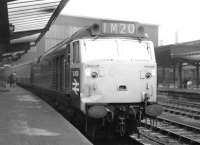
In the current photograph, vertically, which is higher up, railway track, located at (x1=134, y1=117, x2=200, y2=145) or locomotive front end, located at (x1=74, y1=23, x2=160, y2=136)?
locomotive front end, located at (x1=74, y1=23, x2=160, y2=136)

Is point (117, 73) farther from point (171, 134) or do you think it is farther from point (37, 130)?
point (171, 134)

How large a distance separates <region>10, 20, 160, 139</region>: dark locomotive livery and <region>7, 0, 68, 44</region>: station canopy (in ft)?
10.3

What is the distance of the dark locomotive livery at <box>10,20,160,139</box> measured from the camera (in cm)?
855

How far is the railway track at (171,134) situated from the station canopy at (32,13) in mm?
4938

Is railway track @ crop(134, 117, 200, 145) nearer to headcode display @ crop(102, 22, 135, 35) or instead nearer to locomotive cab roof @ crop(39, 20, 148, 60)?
locomotive cab roof @ crop(39, 20, 148, 60)

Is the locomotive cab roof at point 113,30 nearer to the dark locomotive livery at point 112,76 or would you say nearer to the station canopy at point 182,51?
the dark locomotive livery at point 112,76

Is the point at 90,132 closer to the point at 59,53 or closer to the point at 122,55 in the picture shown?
the point at 122,55

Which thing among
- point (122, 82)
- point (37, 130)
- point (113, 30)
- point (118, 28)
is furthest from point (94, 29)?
point (37, 130)

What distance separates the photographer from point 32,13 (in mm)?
14180

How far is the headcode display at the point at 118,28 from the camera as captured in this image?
915cm

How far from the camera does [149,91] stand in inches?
354

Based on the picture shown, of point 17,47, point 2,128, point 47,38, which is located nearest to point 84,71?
point 2,128

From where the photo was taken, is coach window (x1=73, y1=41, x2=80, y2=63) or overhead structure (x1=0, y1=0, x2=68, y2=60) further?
overhead structure (x1=0, y1=0, x2=68, y2=60)

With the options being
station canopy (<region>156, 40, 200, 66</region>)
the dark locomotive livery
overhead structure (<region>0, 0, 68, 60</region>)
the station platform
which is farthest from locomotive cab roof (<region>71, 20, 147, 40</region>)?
station canopy (<region>156, 40, 200, 66</region>)
